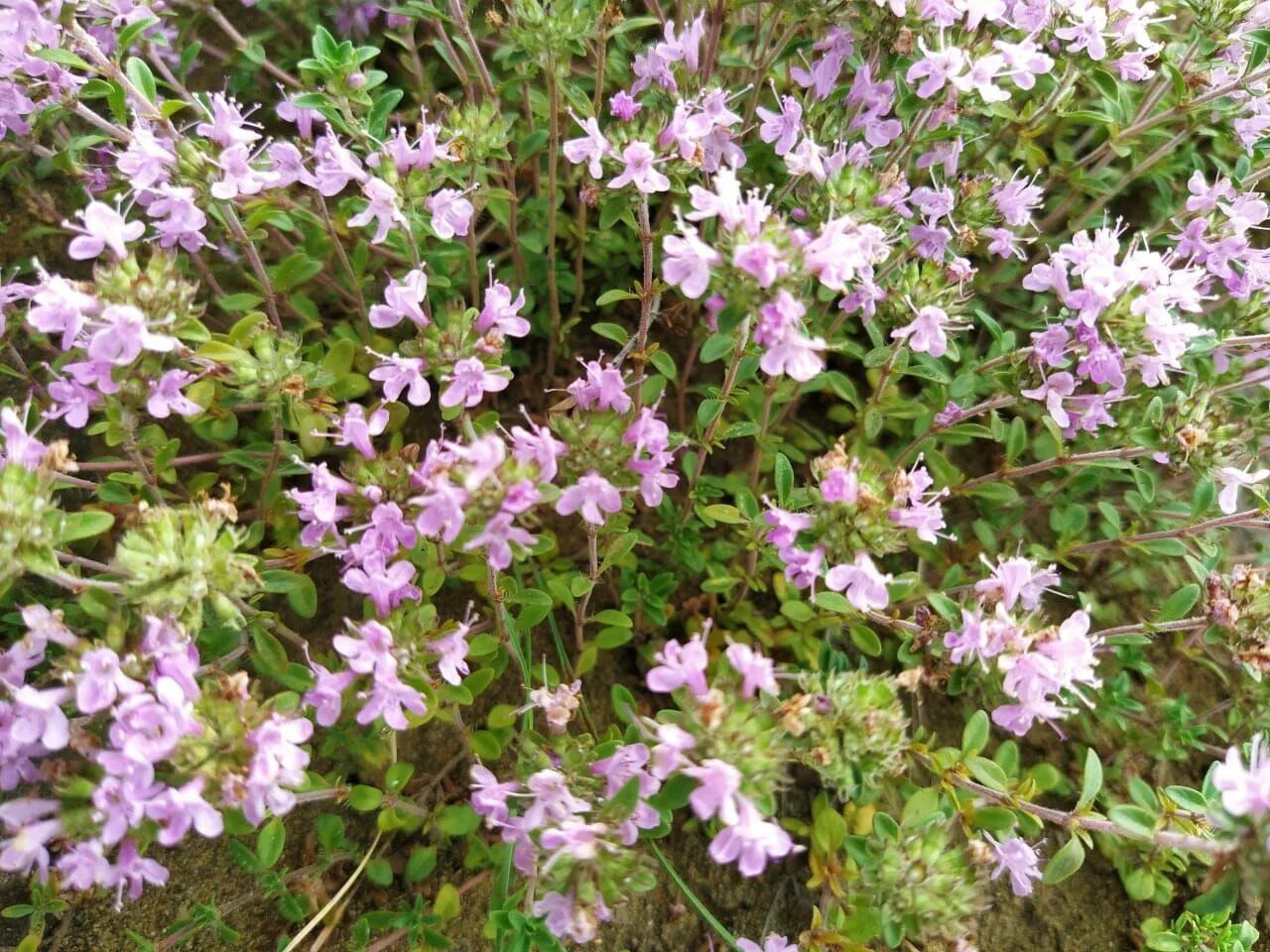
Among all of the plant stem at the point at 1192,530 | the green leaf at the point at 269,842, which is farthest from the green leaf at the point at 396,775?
the plant stem at the point at 1192,530

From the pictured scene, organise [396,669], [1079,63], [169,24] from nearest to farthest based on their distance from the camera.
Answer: [396,669] → [1079,63] → [169,24]

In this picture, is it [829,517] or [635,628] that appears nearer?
[829,517]

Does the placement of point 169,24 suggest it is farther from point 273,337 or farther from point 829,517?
point 829,517

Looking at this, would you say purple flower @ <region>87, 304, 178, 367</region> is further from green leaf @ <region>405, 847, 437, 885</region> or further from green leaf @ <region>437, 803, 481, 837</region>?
green leaf @ <region>405, 847, 437, 885</region>

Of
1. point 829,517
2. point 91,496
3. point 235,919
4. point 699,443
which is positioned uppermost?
point 829,517

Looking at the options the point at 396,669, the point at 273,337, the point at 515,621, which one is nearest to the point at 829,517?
the point at 515,621

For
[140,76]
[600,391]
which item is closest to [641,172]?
[600,391]
